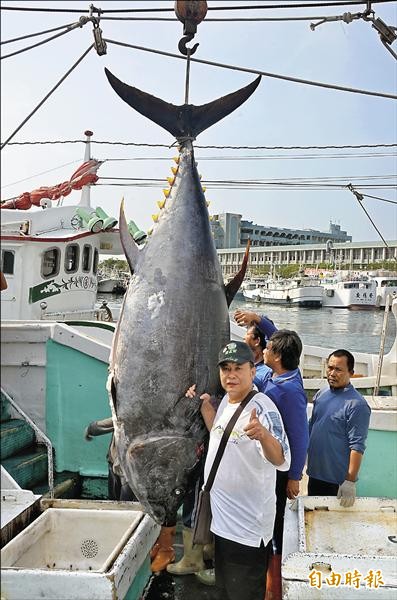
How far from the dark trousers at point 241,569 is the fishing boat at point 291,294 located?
44081 millimetres

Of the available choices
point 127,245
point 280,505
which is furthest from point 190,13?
point 280,505

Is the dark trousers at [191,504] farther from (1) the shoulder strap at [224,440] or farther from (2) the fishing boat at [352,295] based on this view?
(2) the fishing boat at [352,295]

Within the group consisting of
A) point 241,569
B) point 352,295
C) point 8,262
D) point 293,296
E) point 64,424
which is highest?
point 8,262

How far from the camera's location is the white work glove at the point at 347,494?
2.91 m

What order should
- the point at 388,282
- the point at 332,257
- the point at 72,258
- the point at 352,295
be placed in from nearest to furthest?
the point at 72,258, the point at 352,295, the point at 388,282, the point at 332,257

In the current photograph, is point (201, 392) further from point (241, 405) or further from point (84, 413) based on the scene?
point (84, 413)

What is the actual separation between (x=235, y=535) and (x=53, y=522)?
1106 mm

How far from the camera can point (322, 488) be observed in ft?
10.4

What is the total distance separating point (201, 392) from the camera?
8.16ft

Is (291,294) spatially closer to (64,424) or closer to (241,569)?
(64,424)

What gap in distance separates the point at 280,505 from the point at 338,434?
564 mm

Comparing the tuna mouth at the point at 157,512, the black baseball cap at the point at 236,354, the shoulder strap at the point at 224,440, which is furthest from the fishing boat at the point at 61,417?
the black baseball cap at the point at 236,354

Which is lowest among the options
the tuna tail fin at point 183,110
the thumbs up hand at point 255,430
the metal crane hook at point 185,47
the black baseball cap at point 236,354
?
the thumbs up hand at point 255,430

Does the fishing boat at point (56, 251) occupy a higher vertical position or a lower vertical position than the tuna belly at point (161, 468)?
higher
